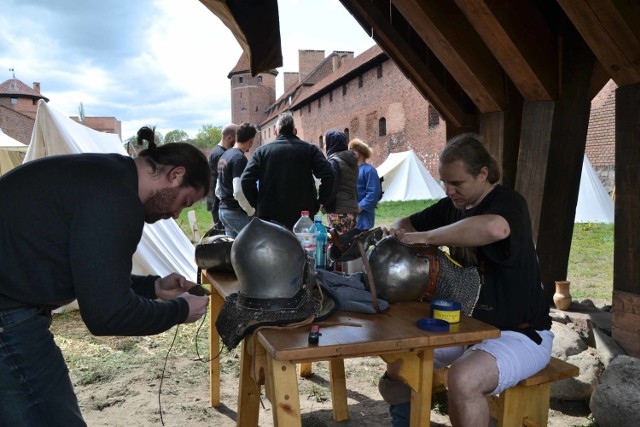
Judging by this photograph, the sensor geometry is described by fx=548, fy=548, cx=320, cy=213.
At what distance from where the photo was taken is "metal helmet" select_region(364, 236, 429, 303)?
2068mm

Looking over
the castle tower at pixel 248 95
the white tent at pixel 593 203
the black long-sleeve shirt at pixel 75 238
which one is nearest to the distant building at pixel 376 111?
the white tent at pixel 593 203

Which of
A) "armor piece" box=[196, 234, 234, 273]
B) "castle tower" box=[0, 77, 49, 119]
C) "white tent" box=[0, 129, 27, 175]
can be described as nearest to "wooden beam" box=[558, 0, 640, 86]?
"armor piece" box=[196, 234, 234, 273]

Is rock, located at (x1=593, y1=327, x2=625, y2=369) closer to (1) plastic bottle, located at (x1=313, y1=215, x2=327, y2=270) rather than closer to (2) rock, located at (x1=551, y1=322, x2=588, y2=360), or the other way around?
(2) rock, located at (x1=551, y1=322, x2=588, y2=360)

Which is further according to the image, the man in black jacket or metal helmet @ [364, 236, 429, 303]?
the man in black jacket

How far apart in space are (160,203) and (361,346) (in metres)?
0.79

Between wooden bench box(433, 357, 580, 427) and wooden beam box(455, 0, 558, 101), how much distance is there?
76.4 inches

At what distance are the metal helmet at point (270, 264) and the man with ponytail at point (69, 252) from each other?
0.26m

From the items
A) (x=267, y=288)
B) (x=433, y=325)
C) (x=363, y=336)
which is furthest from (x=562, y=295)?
(x=267, y=288)

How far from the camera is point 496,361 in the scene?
2.06m

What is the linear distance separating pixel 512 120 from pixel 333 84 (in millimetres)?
27894

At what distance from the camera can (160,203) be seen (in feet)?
5.85

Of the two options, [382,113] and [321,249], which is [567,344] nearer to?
[321,249]

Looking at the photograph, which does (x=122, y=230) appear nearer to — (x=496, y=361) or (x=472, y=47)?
(x=496, y=361)

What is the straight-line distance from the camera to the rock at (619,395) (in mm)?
2596
